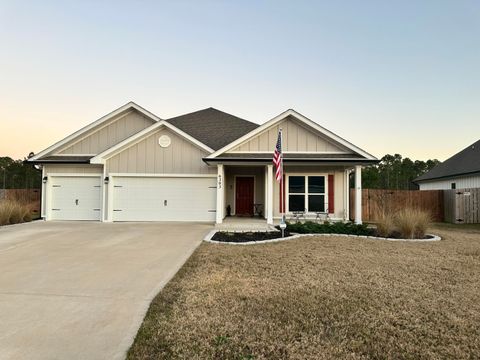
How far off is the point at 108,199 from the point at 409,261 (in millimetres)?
12193

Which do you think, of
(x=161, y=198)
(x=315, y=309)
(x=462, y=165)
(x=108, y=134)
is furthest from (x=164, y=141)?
(x=462, y=165)

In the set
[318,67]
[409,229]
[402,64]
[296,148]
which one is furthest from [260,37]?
[409,229]

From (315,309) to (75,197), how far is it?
13.8 meters

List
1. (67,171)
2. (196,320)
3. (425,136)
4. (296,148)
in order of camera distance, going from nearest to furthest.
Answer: (196,320) < (296,148) < (67,171) < (425,136)

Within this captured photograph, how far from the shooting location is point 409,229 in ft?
33.7

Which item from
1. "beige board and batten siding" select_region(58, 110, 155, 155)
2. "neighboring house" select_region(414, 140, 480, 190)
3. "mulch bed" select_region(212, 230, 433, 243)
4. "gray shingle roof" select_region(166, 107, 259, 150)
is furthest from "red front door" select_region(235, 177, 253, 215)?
"neighboring house" select_region(414, 140, 480, 190)

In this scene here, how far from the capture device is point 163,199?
14281 mm

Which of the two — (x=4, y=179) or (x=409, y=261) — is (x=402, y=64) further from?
(x=4, y=179)

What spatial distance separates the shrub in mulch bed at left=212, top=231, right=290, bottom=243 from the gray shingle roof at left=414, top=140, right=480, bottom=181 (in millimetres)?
16195

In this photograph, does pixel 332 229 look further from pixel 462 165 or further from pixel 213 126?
pixel 462 165

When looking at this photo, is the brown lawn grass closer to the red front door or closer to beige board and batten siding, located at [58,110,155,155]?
the red front door

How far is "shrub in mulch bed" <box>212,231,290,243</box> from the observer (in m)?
9.53

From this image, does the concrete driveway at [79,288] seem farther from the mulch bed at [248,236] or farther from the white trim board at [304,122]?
the white trim board at [304,122]

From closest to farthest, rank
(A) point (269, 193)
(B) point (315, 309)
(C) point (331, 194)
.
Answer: (B) point (315, 309)
(A) point (269, 193)
(C) point (331, 194)
